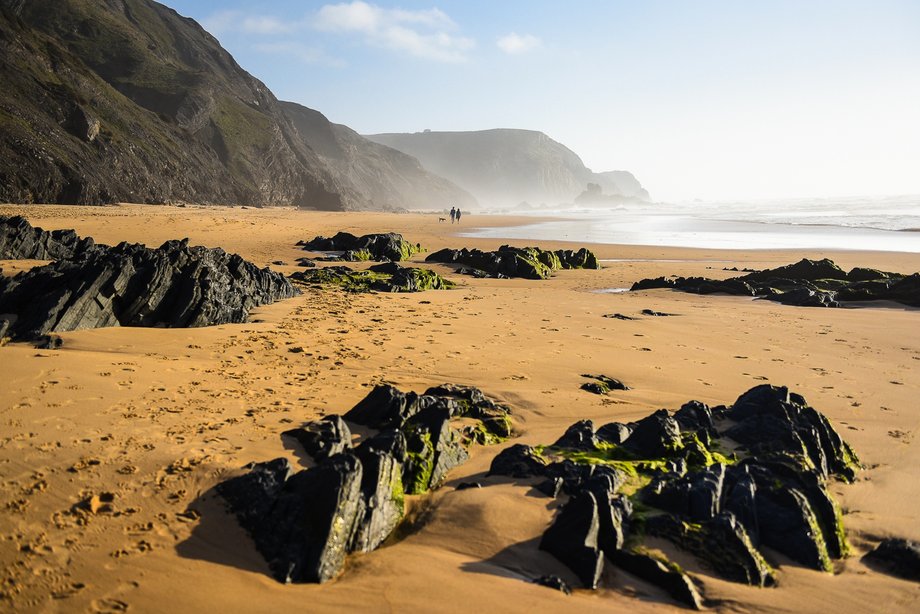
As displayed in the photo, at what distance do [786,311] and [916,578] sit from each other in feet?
49.1

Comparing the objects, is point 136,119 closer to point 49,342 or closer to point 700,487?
point 49,342

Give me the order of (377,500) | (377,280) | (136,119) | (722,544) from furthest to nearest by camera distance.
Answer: (136,119) < (377,280) < (377,500) < (722,544)

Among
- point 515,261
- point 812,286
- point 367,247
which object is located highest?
point 367,247

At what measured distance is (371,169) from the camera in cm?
15050

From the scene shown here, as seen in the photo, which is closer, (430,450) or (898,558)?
(898,558)

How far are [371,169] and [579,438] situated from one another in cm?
14972

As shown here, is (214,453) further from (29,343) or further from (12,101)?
(12,101)

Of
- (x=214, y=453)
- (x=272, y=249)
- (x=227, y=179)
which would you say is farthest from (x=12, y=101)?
(x=214, y=453)

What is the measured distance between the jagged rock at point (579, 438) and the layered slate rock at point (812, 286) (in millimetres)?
15828

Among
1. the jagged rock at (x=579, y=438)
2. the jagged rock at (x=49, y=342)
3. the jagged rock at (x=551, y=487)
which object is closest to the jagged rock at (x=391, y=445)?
the jagged rock at (x=551, y=487)

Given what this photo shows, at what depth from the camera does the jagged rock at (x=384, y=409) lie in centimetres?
766

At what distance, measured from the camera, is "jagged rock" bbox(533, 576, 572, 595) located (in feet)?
15.9

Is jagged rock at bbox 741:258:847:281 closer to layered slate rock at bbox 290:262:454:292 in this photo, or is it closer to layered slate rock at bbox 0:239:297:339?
layered slate rock at bbox 290:262:454:292

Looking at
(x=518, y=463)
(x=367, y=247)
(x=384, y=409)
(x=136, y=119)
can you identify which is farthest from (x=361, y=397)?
(x=136, y=119)
